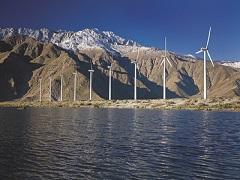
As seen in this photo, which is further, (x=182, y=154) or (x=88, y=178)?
(x=182, y=154)

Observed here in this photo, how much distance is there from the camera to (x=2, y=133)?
7812 cm

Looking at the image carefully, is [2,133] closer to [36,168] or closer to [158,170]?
[36,168]

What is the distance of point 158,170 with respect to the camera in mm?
43250

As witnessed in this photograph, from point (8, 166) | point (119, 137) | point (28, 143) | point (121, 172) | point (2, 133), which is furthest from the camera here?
point (2, 133)

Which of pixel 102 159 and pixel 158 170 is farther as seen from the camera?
pixel 102 159

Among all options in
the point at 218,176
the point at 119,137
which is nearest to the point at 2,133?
the point at 119,137

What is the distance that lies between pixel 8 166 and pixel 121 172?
12.0 metres

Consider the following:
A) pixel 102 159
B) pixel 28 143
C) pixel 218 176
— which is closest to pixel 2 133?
pixel 28 143

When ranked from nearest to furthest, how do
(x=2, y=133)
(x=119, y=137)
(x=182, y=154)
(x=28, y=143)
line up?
1. (x=182, y=154)
2. (x=28, y=143)
3. (x=119, y=137)
4. (x=2, y=133)

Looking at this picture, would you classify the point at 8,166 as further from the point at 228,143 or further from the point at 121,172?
→ the point at 228,143

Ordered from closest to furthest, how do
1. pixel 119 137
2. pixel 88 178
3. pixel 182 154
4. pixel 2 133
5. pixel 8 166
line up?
pixel 88 178
pixel 8 166
pixel 182 154
pixel 119 137
pixel 2 133

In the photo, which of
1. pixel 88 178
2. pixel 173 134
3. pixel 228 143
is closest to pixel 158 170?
pixel 88 178

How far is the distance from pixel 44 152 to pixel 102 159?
28.6 feet

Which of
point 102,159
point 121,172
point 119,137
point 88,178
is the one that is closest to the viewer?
point 88,178
